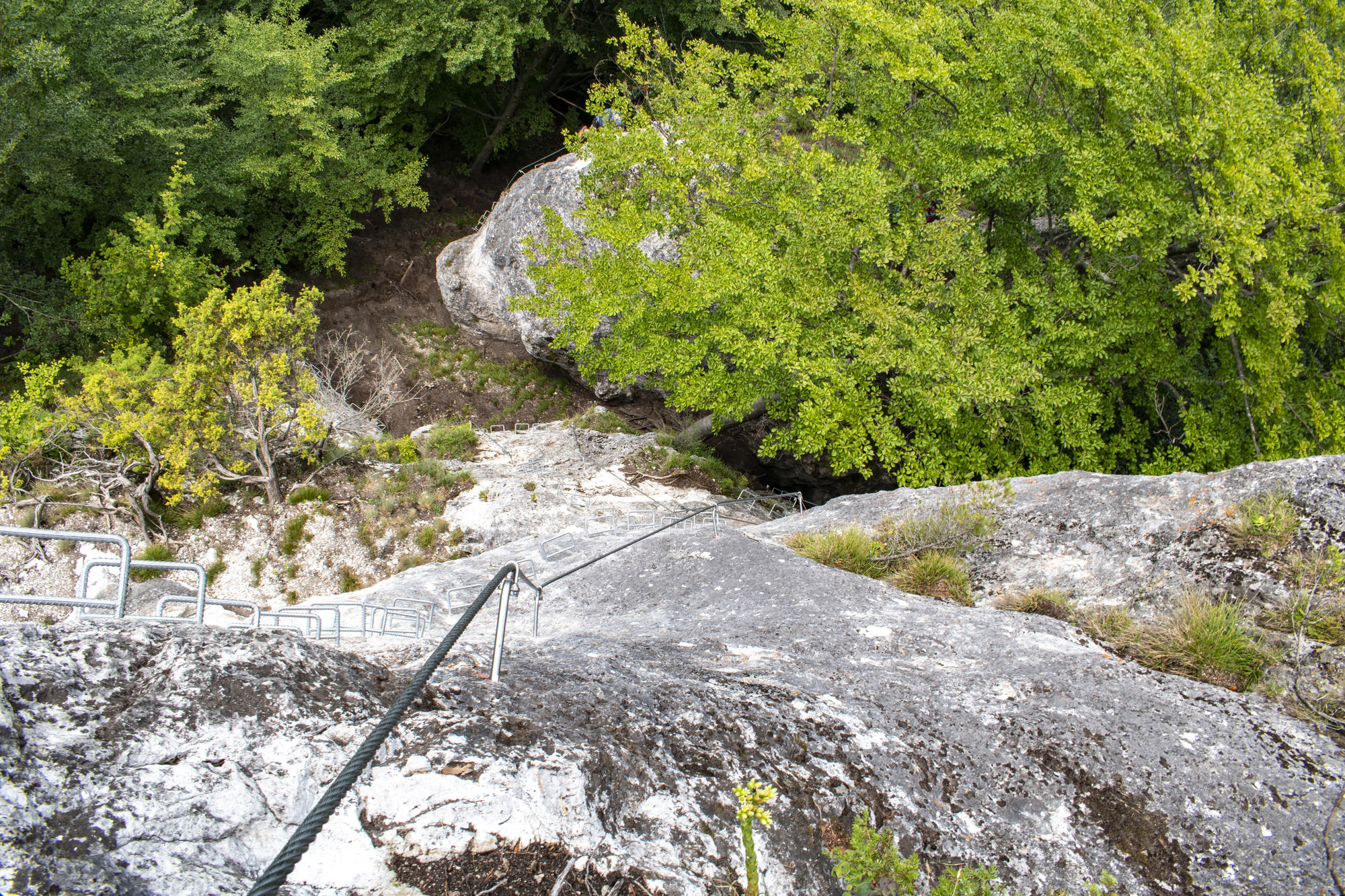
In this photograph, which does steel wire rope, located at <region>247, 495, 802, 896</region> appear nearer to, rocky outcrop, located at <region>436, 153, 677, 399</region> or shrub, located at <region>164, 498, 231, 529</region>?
shrub, located at <region>164, 498, 231, 529</region>

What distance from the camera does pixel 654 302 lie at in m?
13.7

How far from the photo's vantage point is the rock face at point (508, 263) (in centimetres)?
1969

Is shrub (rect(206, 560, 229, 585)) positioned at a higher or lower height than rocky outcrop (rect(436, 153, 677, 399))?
lower

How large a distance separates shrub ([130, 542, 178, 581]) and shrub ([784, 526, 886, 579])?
12.9m

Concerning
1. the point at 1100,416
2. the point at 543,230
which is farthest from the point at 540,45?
the point at 1100,416

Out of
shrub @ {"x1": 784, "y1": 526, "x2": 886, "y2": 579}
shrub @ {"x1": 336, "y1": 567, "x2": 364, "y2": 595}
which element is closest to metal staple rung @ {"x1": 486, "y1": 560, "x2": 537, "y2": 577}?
shrub @ {"x1": 784, "y1": 526, "x2": 886, "y2": 579}

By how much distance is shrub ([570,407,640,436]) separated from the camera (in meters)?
19.3

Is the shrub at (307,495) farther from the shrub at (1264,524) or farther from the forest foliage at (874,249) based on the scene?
the shrub at (1264,524)

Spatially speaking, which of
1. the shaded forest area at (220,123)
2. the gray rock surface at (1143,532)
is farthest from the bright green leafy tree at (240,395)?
the gray rock surface at (1143,532)

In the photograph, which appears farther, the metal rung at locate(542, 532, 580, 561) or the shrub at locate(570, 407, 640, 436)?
the shrub at locate(570, 407, 640, 436)

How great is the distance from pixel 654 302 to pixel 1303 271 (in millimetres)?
9728

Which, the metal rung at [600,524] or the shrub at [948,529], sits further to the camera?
the metal rung at [600,524]

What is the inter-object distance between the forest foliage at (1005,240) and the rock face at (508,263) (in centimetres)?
557

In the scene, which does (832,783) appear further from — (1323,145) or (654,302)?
(1323,145)
